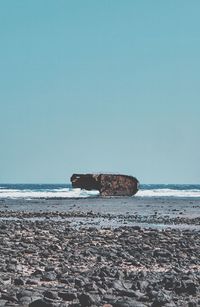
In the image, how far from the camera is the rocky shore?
1048 centimetres

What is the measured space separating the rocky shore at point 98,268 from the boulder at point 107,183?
50895mm

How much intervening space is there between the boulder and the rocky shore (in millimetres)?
50895

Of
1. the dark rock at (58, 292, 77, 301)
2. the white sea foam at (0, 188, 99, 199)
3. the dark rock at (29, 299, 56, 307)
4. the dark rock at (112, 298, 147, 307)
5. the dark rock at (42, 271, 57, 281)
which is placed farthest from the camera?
the white sea foam at (0, 188, 99, 199)

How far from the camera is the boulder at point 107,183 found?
247 feet

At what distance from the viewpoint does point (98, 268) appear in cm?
1470

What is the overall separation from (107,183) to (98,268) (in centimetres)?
6082

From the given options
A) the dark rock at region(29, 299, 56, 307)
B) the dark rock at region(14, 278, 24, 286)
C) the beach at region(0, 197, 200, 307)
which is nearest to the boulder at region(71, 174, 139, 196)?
the beach at region(0, 197, 200, 307)

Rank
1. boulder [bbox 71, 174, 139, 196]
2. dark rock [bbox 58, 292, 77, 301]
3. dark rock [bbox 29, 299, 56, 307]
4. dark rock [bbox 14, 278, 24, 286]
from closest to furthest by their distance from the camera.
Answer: dark rock [bbox 29, 299, 56, 307] < dark rock [bbox 58, 292, 77, 301] < dark rock [bbox 14, 278, 24, 286] < boulder [bbox 71, 174, 139, 196]

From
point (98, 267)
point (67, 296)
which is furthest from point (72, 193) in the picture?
point (67, 296)

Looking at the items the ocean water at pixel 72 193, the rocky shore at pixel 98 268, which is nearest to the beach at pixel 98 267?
the rocky shore at pixel 98 268

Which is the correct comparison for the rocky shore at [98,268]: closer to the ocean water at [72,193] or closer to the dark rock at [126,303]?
the dark rock at [126,303]

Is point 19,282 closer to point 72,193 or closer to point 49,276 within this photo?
point 49,276

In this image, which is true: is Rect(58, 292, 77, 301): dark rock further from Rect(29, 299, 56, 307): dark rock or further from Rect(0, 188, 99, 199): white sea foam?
Rect(0, 188, 99, 199): white sea foam

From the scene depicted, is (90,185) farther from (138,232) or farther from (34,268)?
(34,268)
